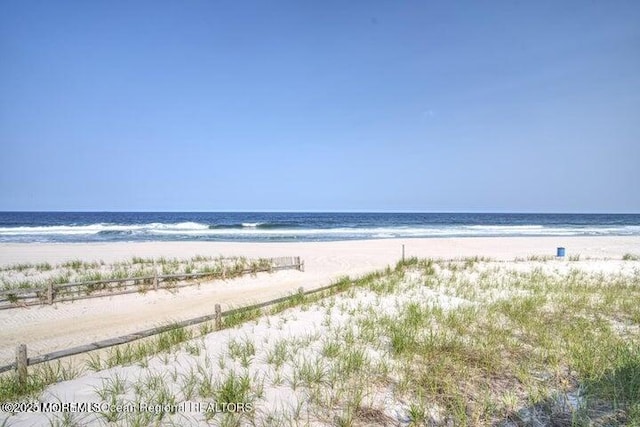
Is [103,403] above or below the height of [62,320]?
above

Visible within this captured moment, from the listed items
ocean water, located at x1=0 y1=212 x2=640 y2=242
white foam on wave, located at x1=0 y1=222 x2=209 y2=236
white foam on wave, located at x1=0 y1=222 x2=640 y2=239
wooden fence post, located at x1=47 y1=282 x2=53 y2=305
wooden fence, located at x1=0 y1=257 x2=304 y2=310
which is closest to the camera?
wooden fence, located at x1=0 y1=257 x2=304 y2=310

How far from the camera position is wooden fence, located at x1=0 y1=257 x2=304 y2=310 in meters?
10.5

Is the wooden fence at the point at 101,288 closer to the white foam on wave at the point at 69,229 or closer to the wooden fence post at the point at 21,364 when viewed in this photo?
the wooden fence post at the point at 21,364

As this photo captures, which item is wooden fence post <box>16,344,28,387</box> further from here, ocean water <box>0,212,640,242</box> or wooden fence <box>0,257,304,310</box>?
ocean water <box>0,212,640,242</box>

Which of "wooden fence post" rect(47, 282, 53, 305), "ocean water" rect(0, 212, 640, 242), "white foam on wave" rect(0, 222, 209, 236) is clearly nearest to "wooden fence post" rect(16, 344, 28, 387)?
"wooden fence post" rect(47, 282, 53, 305)

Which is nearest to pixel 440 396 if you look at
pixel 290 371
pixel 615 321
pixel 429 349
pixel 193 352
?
pixel 429 349

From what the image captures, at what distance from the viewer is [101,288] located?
12109 mm

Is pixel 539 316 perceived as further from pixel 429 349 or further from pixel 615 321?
pixel 429 349

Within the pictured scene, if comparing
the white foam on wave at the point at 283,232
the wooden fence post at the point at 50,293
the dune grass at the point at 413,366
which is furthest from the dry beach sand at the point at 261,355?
the white foam on wave at the point at 283,232

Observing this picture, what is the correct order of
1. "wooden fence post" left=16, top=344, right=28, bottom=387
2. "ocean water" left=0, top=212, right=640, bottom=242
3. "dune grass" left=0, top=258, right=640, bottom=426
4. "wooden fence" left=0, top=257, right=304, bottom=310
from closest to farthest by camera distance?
"dune grass" left=0, top=258, right=640, bottom=426
"wooden fence post" left=16, top=344, right=28, bottom=387
"wooden fence" left=0, top=257, right=304, bottom=310
"ocean water" left=0, top=212, right=640, bottom=242

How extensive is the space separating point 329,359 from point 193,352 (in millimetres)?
2415

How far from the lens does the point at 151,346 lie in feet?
20.1

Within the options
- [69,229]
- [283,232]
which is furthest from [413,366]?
[69,229]

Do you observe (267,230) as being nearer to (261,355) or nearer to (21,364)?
(261,355)
